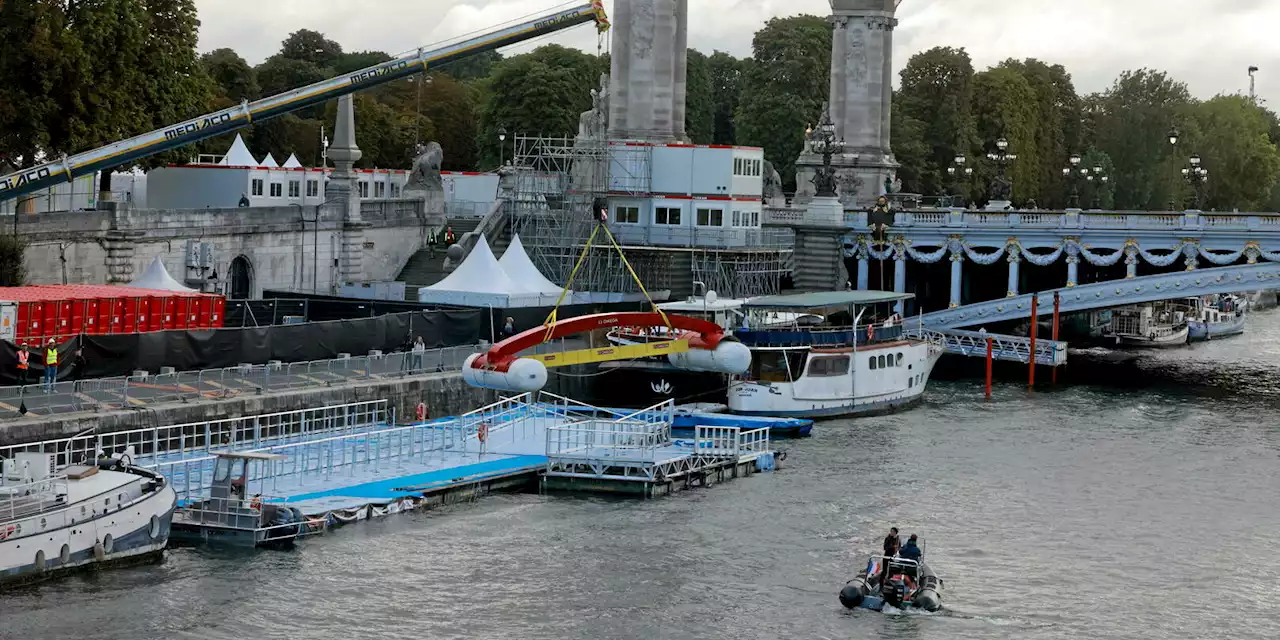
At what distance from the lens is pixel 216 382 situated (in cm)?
5550

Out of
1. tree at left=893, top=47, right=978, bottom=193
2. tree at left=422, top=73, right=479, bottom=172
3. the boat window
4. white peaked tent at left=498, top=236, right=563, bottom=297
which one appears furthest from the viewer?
tree at left=422, top=73, right=479, bottom=172

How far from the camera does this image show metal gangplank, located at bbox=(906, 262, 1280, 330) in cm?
8419

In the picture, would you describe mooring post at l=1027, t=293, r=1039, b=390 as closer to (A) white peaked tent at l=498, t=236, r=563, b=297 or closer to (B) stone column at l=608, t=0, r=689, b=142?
(B) stone column at l=608, t=0, r=689, b=142

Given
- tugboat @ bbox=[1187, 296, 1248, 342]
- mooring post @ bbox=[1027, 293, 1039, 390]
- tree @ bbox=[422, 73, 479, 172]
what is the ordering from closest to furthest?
mooring post @ bbox=[1027, 293, 1039, 390], tugboat @ bbox=[1187, 296, 1248, 342], tree @ bbox=[422, 73, 479, 172]

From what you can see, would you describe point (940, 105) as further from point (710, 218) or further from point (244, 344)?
point (244, 344)

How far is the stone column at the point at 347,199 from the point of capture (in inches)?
3401

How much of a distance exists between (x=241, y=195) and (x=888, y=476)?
1682 inches

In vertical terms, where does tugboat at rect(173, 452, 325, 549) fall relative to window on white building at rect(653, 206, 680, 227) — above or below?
below

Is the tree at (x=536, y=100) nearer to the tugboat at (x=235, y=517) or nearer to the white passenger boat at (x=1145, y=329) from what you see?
the white passenger boat at (x=1145, y=329)

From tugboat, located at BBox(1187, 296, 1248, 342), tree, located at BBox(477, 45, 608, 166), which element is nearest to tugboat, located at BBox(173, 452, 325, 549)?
tugboat, located at BBox(1187, 296, 1248, 342)

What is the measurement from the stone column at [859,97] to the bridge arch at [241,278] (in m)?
36.1

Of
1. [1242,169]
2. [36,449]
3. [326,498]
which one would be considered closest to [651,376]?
[326,498]

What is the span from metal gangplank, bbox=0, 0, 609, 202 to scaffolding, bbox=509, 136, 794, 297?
937 cm

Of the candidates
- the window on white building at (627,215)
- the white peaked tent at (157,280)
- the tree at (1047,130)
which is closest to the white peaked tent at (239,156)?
the window on white building at (627,215)
